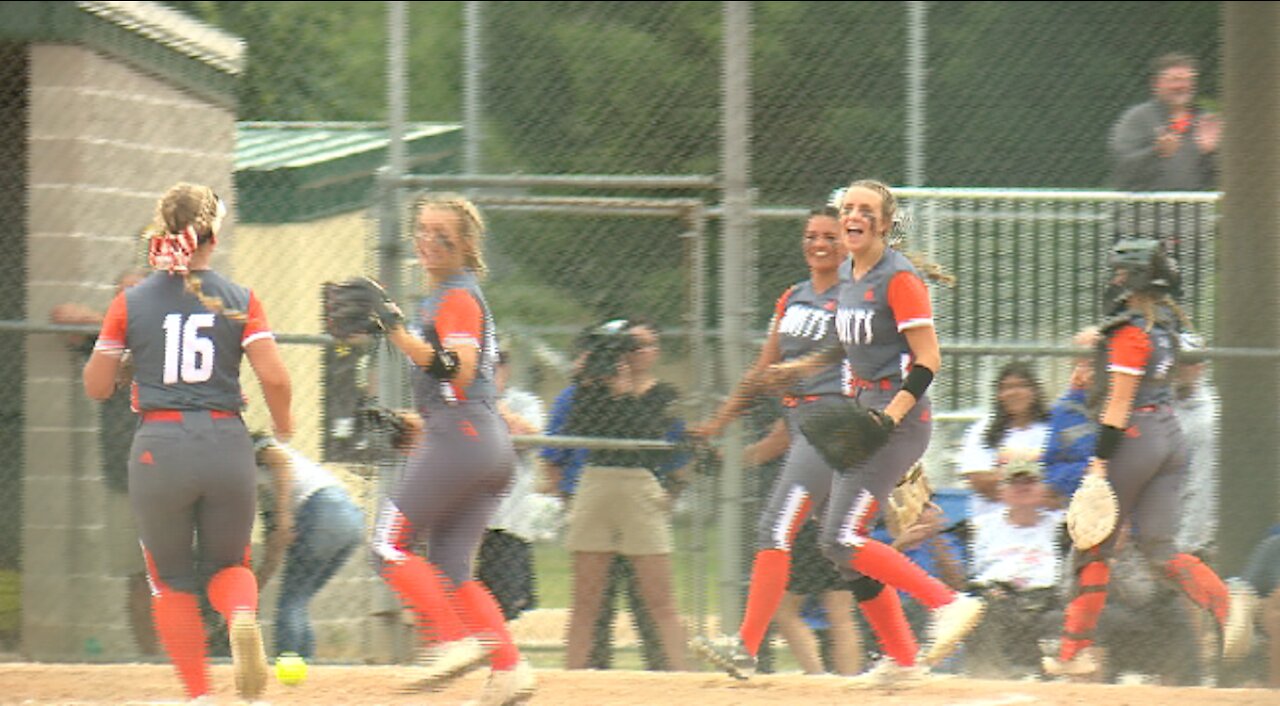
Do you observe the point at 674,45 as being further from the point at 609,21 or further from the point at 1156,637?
the point at 1156,637

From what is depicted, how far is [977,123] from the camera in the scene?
8852 mm

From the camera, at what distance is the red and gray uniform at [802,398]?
285 inches

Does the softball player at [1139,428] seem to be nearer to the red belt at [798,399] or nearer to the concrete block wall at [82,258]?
the red belt at [798,399]

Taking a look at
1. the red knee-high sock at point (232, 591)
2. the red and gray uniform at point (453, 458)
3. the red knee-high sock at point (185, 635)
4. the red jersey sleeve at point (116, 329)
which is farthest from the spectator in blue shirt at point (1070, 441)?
the red jersey sleeve at point (116, 329)

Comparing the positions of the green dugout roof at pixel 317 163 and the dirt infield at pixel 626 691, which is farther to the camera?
the green dugout roof at pixel 317 163

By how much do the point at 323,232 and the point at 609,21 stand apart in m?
1.66

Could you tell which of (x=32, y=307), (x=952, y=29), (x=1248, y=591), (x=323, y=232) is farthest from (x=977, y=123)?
(x=32, y=307)

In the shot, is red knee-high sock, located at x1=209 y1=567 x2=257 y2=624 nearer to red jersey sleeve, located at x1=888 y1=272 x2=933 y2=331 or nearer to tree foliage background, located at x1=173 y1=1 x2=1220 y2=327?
red jersey sleeve, located at x1=888 y1=272 x2=933 y2=331

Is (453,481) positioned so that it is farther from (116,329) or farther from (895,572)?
(895,572)

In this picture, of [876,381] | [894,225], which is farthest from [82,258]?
[876,381]

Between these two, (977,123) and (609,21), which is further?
(609,21)

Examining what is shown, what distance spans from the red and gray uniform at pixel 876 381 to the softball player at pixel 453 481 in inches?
44.7

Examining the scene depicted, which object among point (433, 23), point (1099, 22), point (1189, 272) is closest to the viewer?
point (1189, 272)

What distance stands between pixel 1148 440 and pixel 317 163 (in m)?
4.25
